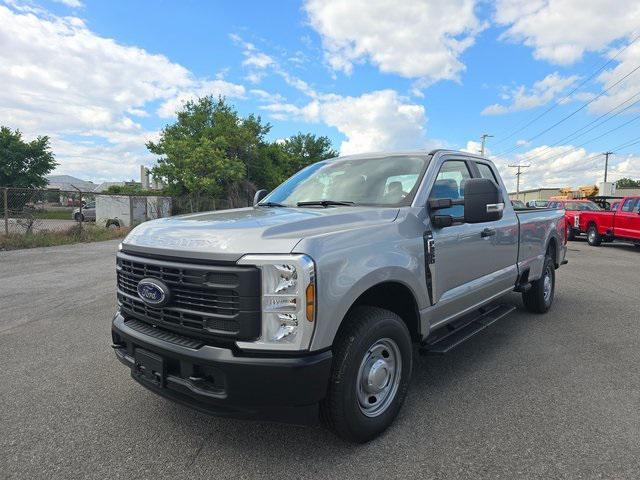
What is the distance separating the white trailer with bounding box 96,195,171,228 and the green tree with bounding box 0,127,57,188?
18228 millimetres

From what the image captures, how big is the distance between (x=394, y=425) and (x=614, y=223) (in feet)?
52.6

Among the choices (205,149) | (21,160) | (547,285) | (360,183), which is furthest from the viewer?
(21,160)

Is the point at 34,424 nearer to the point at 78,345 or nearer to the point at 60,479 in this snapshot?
the point at 60,479

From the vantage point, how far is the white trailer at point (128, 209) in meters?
24.7

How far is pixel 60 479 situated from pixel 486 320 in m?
3.56

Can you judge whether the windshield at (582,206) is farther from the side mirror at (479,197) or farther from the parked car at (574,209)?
the side mirror at (479,197)

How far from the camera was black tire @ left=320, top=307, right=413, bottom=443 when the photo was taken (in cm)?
254

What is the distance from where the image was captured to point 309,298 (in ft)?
7.60

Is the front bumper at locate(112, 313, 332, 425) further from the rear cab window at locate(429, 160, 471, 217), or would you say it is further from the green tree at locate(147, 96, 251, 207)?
the green tree at locate(147, 96, 251, 207)

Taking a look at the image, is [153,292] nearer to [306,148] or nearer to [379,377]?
[379,377]

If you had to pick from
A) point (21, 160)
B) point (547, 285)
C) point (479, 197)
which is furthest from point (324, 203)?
point (21, 160)

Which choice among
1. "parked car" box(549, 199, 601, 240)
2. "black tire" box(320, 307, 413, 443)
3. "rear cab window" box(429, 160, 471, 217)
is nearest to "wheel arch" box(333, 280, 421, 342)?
"black tire" box(320, 307, 413, 443)

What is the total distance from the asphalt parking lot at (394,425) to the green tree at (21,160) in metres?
42.3

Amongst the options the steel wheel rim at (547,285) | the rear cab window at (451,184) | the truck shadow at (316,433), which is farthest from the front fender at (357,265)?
the steel wheel rim at (547,285)
